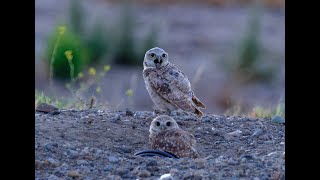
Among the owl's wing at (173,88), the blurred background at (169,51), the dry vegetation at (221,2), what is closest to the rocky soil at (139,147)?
the owl's wing at (173,88)

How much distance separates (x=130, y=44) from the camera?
2022cm

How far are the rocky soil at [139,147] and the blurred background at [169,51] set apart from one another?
5154mm

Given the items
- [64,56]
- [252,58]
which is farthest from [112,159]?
[252,58]

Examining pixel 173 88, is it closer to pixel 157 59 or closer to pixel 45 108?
pixel 157 59

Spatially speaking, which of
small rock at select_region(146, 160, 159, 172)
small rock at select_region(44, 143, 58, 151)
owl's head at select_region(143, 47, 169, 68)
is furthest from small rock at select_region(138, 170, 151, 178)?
owl's head at select_region(143, 47, 169, 68)

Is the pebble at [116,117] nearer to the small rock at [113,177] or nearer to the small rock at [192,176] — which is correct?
the small rock at [113,177]

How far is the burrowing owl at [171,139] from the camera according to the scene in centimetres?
755

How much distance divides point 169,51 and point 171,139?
13522 millimetres

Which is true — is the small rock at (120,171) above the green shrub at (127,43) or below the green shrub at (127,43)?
below

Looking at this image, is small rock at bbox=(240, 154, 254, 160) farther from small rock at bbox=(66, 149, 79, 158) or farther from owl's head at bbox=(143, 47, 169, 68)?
owl's head at bbox=(143, 47, 169, 68)

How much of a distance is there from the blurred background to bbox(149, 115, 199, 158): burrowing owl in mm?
5909
